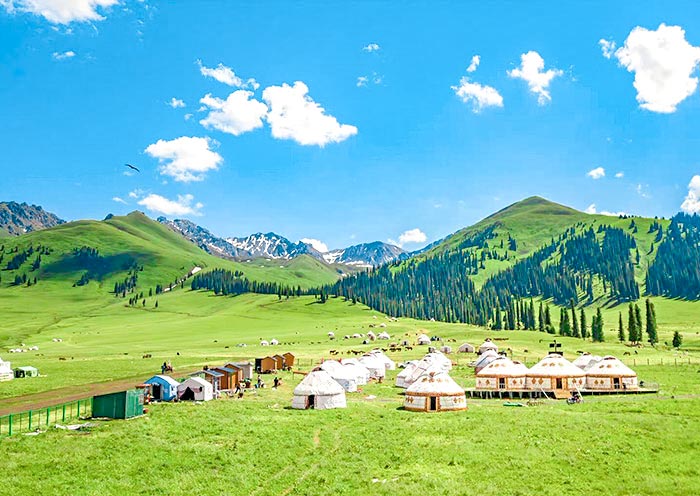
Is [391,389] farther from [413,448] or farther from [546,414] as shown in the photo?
[413,448]

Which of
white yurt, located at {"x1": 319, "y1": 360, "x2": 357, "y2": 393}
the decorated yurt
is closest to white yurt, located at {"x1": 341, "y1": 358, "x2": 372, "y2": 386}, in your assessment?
white yurt, located at {"x1": 319, "y1": 360, "x2": 357, "y2": 393}

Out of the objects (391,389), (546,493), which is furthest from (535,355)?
(546,493)

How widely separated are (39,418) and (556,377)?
56916 millimetres

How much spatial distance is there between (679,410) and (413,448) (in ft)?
85.2

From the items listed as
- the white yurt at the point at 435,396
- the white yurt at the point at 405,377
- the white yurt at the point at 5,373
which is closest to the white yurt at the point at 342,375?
the white yurt at the point at 405,377

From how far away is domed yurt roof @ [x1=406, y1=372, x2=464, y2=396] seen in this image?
177 ft

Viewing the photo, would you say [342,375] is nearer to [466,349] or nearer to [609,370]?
[609,370]

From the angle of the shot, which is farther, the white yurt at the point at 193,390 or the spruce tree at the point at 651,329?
the spruce tree at the point at 651,329

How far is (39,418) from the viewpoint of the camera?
148 feet

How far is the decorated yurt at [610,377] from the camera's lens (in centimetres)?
6762

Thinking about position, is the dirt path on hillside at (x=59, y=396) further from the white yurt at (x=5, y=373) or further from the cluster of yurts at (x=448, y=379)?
the cluster of yurts at (x=448, y=379)

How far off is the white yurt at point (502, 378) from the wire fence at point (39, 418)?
4562 centimetres

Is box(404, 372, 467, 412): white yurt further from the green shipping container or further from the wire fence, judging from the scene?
the wire fence

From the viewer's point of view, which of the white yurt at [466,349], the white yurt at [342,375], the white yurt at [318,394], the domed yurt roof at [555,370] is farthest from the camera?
the white yurt at [466,349]
